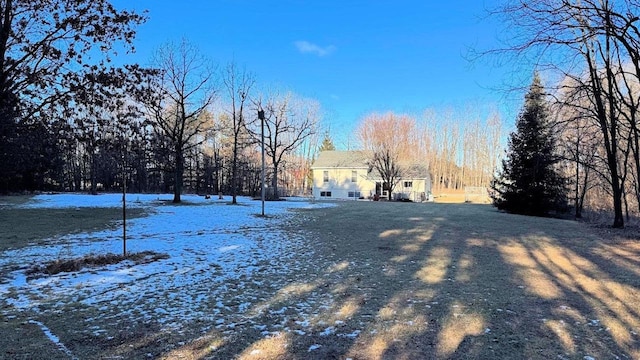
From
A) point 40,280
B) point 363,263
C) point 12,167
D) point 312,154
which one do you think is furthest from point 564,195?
point 312,154

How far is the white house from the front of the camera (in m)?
37.7

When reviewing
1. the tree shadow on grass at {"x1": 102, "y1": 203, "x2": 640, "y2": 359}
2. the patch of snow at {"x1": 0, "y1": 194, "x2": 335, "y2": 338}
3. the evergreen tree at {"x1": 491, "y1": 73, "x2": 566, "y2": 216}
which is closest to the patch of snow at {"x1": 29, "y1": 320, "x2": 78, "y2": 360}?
the patch of snow at {"x1": 0, "y1": 194, "x2": 335, "y2": 338}

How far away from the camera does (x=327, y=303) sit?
4410 mm

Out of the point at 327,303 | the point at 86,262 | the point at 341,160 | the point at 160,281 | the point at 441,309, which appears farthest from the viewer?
the point at 341,160

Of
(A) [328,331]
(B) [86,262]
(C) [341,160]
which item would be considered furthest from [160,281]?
(C) [341,160]

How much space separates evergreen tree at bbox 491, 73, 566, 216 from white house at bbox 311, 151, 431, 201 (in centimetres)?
1583

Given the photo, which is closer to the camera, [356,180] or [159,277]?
[159,277]

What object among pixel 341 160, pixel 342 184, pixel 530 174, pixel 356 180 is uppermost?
pixel 341 160

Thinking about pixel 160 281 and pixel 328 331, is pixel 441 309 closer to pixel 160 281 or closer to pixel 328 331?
pixel 328 331

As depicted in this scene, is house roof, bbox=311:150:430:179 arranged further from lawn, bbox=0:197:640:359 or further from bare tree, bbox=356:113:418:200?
lawn, bbox=0:197:640:359

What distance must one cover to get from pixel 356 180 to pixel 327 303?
3526 centimetres

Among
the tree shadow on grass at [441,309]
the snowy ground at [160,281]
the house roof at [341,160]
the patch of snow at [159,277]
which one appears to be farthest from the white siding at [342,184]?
the tree shadow on grass at [441,309]

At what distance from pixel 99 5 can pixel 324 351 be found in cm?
1190

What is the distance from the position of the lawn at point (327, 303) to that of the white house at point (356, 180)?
29.2m
